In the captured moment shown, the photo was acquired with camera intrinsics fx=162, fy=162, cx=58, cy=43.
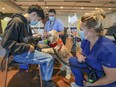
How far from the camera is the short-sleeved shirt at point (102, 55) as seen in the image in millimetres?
1374

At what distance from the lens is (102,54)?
4.65ft

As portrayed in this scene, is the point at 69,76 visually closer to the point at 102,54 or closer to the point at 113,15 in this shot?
the point at 102,54

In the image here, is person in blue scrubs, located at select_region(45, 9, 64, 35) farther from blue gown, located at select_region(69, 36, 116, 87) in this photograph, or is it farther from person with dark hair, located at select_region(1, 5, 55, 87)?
blue gown, located at select_region(69, 36, 116, 87)

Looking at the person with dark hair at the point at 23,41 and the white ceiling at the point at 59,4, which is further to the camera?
the white ceiling at the point at 59,4

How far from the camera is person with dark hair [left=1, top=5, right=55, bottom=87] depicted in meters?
1.84

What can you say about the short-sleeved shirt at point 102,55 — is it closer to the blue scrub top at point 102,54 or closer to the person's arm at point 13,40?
the blue scrub top at point 102,54

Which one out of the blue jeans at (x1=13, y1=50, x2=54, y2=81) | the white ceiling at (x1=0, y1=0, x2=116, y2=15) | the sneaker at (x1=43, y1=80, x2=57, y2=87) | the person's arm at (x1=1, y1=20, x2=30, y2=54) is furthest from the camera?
the white ceiling at (x1=0, y1=0, x2=116, y2=15)

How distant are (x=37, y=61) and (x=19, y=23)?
52 cm

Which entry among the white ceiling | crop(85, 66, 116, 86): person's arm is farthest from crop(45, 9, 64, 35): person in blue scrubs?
the white ceiling

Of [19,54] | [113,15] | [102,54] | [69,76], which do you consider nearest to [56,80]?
[69,76]

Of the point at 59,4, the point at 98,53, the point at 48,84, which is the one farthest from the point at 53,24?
the point at 59,4

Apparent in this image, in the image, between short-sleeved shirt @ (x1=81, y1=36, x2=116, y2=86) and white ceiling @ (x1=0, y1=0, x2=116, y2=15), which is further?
white ceiling @ (x1=0, y1=0, x2=116, y2=15)

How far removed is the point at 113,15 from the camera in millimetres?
11312

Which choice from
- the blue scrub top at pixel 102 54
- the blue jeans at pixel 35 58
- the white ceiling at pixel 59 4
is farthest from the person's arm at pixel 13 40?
the white ceiling at pixel 59 4
